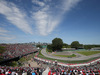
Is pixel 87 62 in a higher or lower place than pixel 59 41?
lower

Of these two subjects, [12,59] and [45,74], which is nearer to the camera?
[45,74]

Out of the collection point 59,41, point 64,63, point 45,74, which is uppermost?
point 59,41

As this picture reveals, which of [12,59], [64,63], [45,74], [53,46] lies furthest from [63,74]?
[53,46]

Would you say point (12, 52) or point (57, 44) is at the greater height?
point (57, 44)

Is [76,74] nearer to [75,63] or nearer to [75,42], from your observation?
[75,63]

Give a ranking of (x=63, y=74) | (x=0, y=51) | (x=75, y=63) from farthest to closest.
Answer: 1. (x=0, y=51)
2. (x=75, y=63)
3. (x=63, y=74)

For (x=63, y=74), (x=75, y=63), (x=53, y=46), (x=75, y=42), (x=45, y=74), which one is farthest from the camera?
(x=75, y=42)

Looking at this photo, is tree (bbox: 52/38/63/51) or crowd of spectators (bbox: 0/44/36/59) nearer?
crowd of spectators (bbox: 0/44/36/59)

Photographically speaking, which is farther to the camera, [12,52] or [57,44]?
[57,44]

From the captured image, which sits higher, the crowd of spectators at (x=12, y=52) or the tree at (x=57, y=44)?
the tree at (x=57, y=44)

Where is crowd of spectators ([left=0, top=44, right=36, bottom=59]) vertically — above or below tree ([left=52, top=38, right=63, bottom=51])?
below

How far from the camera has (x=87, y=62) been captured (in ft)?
87.2

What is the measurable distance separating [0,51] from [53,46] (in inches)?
1937

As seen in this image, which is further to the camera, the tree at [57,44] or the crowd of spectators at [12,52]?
the tree at [57,44]
